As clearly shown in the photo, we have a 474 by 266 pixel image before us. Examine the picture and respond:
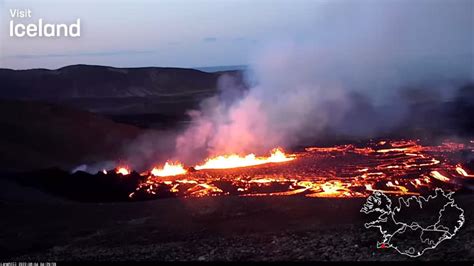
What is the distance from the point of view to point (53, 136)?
1037 inches

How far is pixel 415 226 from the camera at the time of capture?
10.5 meters

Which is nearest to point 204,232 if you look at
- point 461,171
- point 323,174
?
point 323,174

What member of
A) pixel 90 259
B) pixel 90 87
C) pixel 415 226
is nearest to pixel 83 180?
pixel 90 259

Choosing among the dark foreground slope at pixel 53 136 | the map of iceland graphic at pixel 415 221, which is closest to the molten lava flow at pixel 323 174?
the map of iceland graphic at pixel 415 221

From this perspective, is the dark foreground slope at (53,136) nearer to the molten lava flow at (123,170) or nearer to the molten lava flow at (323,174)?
the molten lava flow at (123,170)

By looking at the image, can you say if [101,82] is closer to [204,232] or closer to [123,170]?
[123,170]

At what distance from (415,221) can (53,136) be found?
20558 mm

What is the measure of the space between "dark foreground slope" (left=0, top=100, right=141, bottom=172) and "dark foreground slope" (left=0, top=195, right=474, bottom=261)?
7838mm

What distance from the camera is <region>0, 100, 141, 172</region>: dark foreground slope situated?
2211 centimetres

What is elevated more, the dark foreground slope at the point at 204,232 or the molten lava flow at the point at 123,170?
the molten lava flow at the point at 123,170

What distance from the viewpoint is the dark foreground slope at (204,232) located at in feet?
31.0

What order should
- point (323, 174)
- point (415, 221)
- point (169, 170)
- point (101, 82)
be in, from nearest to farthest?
point (415, 221) < point (323, 174) < point (169, 170) < point (101, 82)

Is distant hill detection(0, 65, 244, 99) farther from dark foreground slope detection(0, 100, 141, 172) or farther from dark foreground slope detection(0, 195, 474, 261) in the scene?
dark foreground slope detection(0, 195, 474, 261)

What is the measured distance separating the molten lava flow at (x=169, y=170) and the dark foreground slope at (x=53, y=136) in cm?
455
